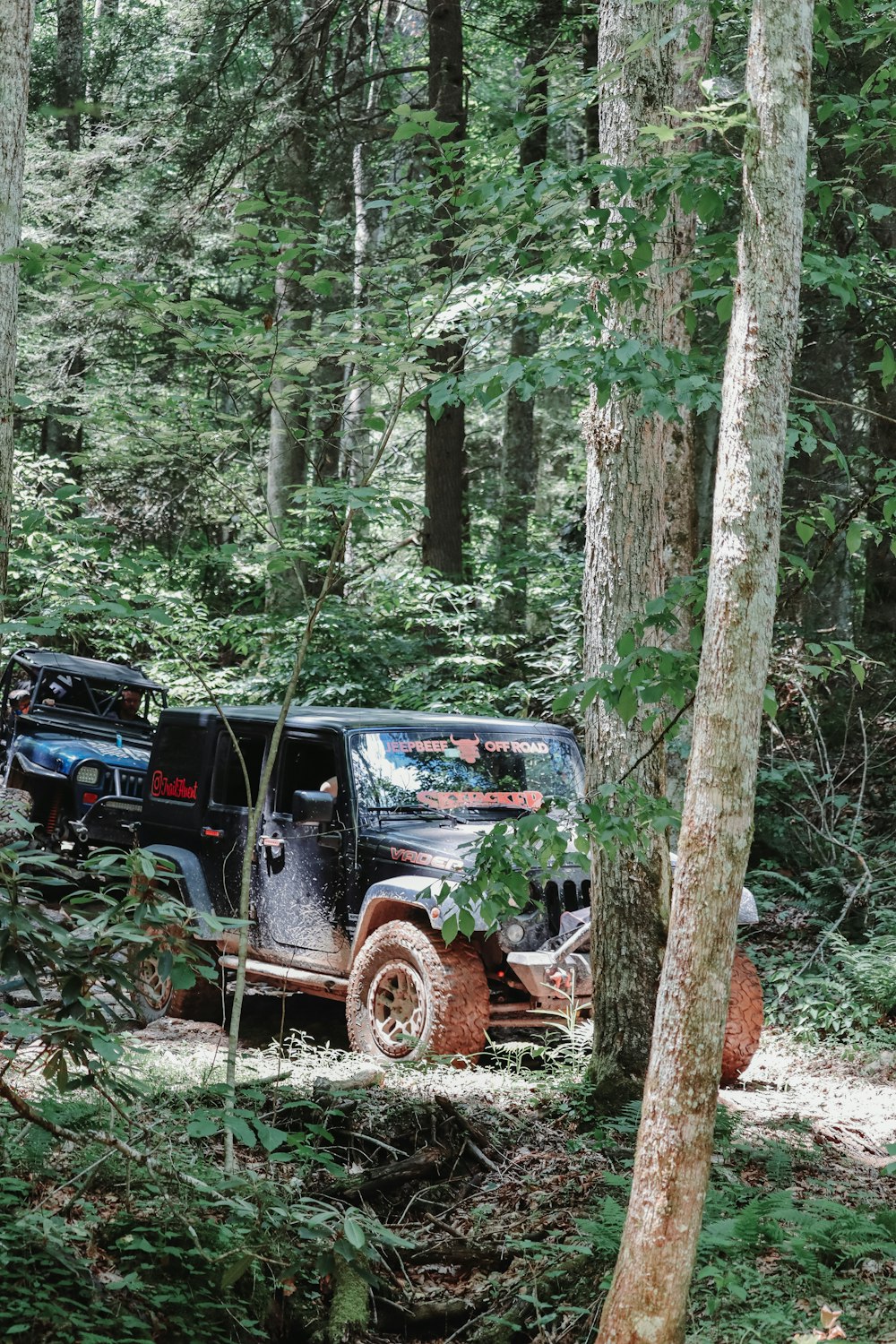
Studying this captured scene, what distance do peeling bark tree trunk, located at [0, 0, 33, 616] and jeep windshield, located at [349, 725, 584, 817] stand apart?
2533mm

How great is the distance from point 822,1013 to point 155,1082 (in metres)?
4.62

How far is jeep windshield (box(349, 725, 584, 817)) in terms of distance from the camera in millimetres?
7688

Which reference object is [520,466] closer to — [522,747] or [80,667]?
[80,667]

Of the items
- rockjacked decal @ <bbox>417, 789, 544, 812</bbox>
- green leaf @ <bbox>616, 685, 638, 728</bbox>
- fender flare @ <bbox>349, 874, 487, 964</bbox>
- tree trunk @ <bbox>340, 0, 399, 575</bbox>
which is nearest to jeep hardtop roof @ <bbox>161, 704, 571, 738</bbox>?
rockjacked decal @ <bbox>417, 789, 544, 812</bbox>

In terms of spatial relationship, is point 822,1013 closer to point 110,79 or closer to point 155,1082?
point 155,1082

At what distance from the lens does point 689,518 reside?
8.02 metres

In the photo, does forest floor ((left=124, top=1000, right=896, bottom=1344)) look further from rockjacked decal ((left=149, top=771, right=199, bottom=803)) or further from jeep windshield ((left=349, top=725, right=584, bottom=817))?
rockjacked decal ((left=149, top=771, right=199, bottom=803))

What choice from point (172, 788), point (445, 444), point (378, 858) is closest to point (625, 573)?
point (378, 858)

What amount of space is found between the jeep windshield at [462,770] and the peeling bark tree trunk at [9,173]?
8.31 feet

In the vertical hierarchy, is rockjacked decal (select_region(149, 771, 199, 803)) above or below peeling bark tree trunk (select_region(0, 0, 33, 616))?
below

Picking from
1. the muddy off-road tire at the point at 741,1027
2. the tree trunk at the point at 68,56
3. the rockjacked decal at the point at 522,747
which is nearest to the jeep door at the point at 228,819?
the rockjacked decal at the point at 522,747

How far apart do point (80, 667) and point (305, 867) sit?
22.5 feet

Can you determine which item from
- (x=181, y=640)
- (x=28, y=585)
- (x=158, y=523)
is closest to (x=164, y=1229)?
(x=181, y=640)

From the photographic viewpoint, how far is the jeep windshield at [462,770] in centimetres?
769
